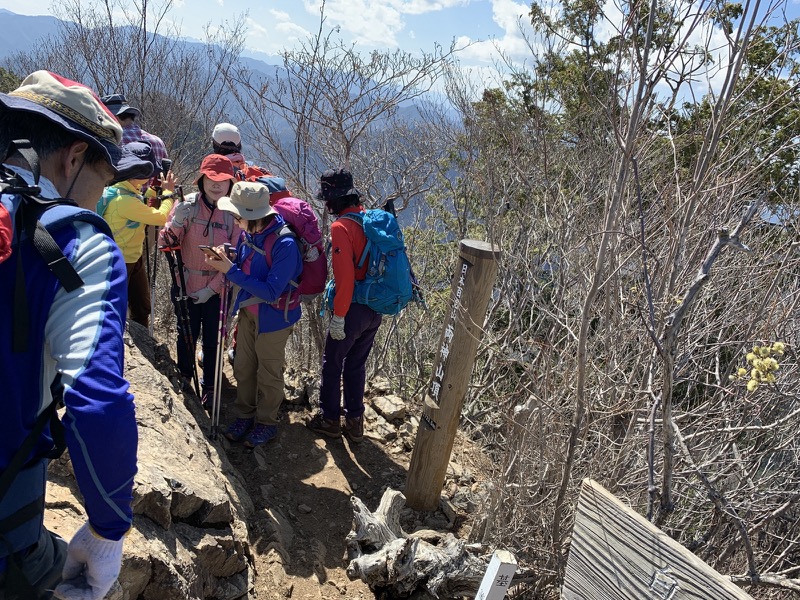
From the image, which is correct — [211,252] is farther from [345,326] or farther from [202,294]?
[345,326]

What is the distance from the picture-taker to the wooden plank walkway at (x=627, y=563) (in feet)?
4.29

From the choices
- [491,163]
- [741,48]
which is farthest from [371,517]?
[491,163]

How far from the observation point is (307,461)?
14.8 feet

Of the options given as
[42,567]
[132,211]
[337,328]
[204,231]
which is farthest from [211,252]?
[42,567]

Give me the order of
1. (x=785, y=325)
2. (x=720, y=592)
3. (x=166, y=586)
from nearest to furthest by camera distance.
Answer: (x=720, y=592) < (x=166, y=586) < (x=785, y=325)

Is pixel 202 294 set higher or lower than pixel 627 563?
lower

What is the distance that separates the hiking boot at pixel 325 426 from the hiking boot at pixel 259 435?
41 centimetres

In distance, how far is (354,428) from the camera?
4.84m

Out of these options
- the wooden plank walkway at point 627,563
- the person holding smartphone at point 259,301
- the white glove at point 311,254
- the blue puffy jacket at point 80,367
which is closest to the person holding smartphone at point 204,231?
the person holding smartphone at point 259,301

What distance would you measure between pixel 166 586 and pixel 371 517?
150cm

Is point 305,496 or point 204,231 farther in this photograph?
point 204,231

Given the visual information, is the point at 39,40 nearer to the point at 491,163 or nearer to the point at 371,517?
the point at 491,163

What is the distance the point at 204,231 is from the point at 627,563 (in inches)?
145

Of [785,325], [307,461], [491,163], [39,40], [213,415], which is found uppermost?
[39,40]
